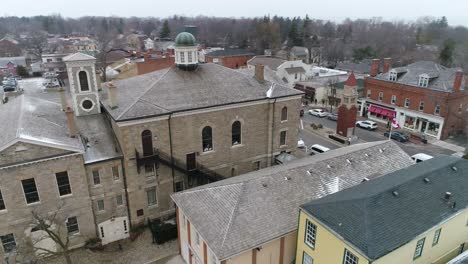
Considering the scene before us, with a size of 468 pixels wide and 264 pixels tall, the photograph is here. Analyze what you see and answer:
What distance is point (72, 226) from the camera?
2730 cm

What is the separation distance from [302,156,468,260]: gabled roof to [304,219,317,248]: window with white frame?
2.90 feet

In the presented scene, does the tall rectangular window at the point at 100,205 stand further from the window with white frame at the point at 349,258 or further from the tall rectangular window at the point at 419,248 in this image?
the tall rectangular window at the point at 419,248

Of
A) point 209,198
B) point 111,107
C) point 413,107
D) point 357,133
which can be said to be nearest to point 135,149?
point 111,107

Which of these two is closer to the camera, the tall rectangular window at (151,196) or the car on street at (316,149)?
the tall rectangular window at (151,196)

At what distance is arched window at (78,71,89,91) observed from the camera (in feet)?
97.8

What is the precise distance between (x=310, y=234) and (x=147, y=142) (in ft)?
53.1

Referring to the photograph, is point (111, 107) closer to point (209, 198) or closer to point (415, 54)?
point (209, 198)

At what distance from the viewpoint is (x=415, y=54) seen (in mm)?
106625

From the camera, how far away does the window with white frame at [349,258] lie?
16.8m

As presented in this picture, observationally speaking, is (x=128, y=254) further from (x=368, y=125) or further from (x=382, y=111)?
(x=382, y=111)

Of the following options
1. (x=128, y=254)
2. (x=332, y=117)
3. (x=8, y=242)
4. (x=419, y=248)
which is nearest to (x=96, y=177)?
(x=128, y=254)

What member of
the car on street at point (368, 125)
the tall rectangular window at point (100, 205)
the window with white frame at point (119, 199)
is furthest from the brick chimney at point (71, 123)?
the car on street at point (368, 125)

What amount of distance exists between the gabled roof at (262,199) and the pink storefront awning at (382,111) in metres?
29.9

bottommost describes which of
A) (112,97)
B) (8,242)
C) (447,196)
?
(8,242)
